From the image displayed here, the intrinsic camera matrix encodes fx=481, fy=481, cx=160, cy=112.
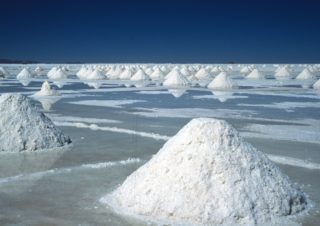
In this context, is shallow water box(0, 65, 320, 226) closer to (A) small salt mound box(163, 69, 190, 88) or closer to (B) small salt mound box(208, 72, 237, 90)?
(B) small salt mound box(208, 72, 237, 90)

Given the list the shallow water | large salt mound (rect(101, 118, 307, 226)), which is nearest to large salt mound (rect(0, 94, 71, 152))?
the shallow water

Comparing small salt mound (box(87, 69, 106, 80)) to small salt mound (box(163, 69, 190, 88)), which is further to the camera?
small salt mound (box(87, 69, 106, 80))

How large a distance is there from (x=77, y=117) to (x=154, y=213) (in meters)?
6.81

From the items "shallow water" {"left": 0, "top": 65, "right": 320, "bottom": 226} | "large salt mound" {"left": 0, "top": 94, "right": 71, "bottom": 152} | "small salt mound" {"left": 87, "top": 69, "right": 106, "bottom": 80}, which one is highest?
"small salt mound" {"left": 87, "top": 69, "right": 106, "bottom": 80}

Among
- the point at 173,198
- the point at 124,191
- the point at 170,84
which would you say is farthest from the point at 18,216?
the point at 170,84

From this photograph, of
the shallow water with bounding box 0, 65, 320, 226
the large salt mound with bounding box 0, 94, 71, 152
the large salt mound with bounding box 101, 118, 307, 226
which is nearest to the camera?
the large salt mound with bounding box 101, 118, 307, 226

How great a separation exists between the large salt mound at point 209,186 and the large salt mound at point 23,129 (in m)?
2.73

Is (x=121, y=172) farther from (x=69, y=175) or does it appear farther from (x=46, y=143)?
(x=46, y=143)

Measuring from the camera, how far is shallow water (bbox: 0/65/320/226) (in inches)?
166

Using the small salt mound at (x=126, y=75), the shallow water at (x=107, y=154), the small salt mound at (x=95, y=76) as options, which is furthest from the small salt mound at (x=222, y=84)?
the small salt mound at (x=95, y=76)

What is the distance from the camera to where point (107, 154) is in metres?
6.68

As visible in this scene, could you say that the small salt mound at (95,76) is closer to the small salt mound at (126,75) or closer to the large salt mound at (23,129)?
the small salt mound at (126,75)

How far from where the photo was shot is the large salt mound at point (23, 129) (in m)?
Result: 6.91

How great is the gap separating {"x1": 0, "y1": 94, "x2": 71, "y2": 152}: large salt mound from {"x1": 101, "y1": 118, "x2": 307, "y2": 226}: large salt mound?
8.96ft
